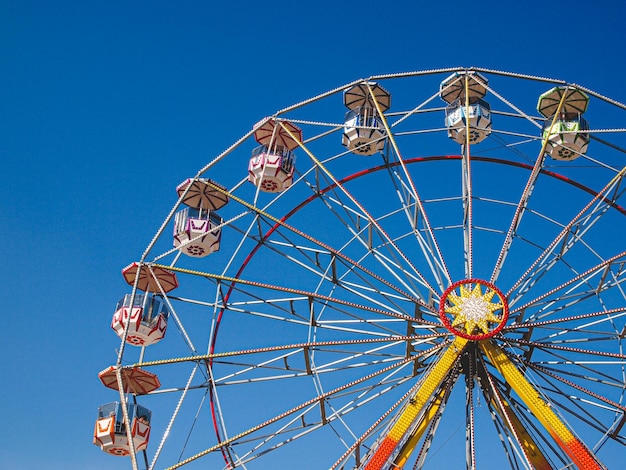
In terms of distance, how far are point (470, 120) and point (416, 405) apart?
7.07 meters

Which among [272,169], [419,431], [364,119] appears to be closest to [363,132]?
[364,119]

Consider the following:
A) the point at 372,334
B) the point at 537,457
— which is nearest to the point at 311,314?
the point at 372,334

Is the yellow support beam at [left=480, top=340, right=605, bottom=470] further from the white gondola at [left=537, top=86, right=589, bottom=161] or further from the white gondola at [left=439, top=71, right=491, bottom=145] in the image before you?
the white gondola at [left=537, top=86, right=589, bottom=161]

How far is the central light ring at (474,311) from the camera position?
51.9ft

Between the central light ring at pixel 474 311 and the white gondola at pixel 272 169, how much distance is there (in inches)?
237

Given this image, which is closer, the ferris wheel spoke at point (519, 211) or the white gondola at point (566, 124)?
the ferris wheel spoke at point (519, 211)

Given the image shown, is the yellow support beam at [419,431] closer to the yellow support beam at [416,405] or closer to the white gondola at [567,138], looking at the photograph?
the yellow support beam at [416,405]

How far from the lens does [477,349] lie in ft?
53.7

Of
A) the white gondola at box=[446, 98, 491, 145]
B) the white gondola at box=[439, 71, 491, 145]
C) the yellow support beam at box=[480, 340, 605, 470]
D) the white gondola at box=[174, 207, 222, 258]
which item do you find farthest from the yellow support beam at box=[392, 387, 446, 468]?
the white gondola at box=[174, 207, 222, 258]

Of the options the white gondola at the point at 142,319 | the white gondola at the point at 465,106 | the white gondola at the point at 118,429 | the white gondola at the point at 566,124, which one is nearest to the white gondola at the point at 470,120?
the white gondola at the point at 465,106

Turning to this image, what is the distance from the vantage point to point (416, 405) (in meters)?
15.8

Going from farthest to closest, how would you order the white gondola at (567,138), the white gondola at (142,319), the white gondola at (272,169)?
the white gondola at (272,169) < the white gondola at (567,138) < the white gondola at (142,319)

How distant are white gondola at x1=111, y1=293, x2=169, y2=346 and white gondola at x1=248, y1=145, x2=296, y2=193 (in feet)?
11.3

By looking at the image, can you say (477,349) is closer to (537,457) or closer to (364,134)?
(537,457)
